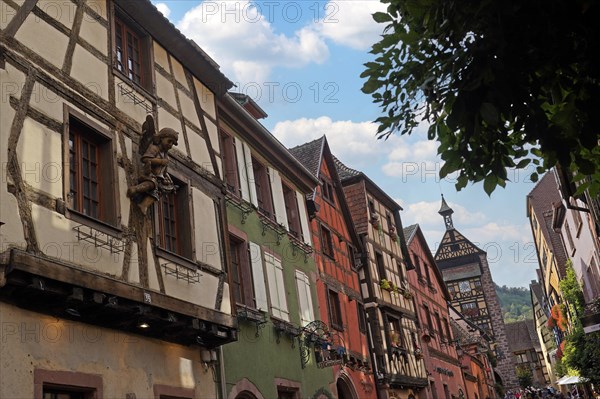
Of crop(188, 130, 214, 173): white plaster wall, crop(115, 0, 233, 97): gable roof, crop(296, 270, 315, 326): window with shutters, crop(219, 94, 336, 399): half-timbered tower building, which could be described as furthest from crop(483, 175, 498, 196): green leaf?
crop(296, 270, 315, 326): window with shutters

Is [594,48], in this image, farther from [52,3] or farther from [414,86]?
[52,3]

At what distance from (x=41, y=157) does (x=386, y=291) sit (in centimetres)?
1681

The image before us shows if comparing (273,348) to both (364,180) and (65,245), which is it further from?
(364,180)

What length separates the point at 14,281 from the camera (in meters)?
6.68

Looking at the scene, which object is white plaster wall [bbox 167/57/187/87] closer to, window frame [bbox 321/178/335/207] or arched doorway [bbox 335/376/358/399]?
window frame [bbox 321/178/335/207]

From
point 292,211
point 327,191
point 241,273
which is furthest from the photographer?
point 327,191

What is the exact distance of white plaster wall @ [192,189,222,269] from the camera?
1104cm

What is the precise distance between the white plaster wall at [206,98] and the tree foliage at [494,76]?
7.28 meters

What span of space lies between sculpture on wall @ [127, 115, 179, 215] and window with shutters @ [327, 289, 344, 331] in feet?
28.7

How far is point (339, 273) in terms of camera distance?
19.5 m

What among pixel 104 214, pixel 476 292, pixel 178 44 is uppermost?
pixel 476 292

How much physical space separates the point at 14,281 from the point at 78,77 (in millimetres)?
3394

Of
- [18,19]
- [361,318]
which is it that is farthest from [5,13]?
[361,318]

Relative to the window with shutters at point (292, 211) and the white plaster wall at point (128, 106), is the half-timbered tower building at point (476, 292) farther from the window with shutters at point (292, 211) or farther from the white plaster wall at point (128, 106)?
the white plaster wall at point (128, 106)
